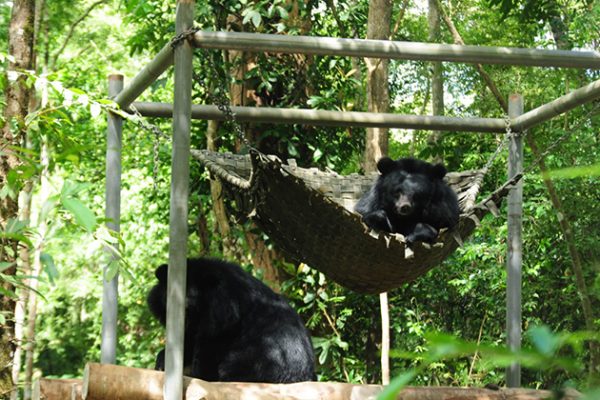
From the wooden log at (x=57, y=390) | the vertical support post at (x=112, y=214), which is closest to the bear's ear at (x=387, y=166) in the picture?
the vertical support post at (x=112, y=214)

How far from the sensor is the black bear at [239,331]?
3893 mm

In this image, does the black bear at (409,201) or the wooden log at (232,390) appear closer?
the wooden log at (232,390)

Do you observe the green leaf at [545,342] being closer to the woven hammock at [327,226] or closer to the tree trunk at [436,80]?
the woven hammock at [327,226]

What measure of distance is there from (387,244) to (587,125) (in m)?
4.55

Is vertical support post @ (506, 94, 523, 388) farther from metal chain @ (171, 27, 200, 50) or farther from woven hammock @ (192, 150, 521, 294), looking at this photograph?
metal chain @ (171, 27, 200, 50)

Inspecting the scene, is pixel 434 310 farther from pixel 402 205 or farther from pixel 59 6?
pixel 59 6

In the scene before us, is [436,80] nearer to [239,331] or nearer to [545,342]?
[239,331]

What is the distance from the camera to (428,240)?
4023mm

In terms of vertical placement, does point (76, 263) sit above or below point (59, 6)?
below

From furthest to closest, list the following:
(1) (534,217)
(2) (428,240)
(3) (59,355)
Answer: (3) (59,355) → (1) (534,217) → (2) (428,240)

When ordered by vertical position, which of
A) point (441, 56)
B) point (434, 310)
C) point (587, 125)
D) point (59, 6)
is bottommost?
point (434, 310)

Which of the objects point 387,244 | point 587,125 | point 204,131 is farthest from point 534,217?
point 387,244

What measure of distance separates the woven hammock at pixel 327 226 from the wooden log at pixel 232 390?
0.66 m

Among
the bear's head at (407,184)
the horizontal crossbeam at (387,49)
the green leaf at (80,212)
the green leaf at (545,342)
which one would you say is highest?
the horizontal crossbeam at (387,49)
